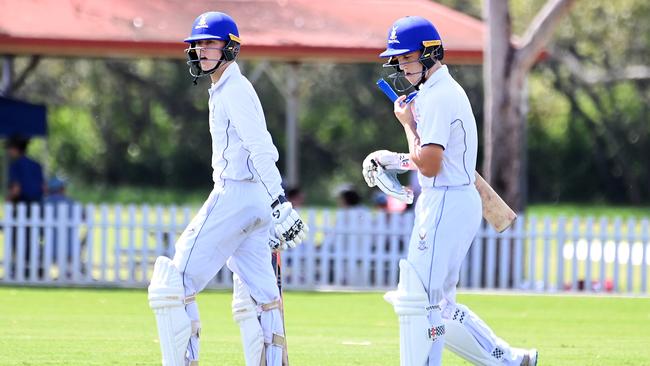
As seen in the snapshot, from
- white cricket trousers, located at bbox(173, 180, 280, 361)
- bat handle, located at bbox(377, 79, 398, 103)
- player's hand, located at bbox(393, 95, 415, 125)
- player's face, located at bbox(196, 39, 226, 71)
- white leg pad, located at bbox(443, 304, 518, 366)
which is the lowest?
white leg pad, located at bbox(443, 304, 518, 366)

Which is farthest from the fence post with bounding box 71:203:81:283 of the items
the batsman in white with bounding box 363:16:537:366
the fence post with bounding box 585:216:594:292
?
the batsman in white with bounding box 363:16:537:366

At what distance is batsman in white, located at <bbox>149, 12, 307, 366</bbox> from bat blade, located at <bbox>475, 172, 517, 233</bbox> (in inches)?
45.2

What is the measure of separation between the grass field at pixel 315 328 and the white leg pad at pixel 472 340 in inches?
64.5

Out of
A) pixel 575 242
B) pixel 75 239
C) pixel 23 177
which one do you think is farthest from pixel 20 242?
pixel 575 242

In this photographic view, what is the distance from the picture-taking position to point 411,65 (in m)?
7.82

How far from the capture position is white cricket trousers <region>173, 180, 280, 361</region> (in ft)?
26.1

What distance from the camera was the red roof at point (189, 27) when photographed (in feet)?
60.8

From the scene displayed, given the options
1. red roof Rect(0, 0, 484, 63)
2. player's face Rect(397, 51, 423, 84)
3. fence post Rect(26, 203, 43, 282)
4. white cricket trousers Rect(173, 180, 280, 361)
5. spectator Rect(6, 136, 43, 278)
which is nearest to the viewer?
player's face Rect(397, 51, 423, 84)

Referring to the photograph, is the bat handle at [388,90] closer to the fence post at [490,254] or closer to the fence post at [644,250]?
the fence post at [490,254]

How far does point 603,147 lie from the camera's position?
43156mm

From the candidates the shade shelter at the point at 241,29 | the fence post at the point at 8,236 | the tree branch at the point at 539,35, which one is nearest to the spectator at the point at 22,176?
the fence post at the point at 8,236

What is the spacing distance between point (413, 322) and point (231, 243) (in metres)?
1.30

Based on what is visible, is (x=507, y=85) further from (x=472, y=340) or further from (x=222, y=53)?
(x=472, y=340)

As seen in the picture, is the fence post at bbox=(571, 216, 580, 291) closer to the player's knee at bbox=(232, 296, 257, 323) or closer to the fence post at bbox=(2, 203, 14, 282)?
the fence post at bbox=(2, 203, 14, 282)
